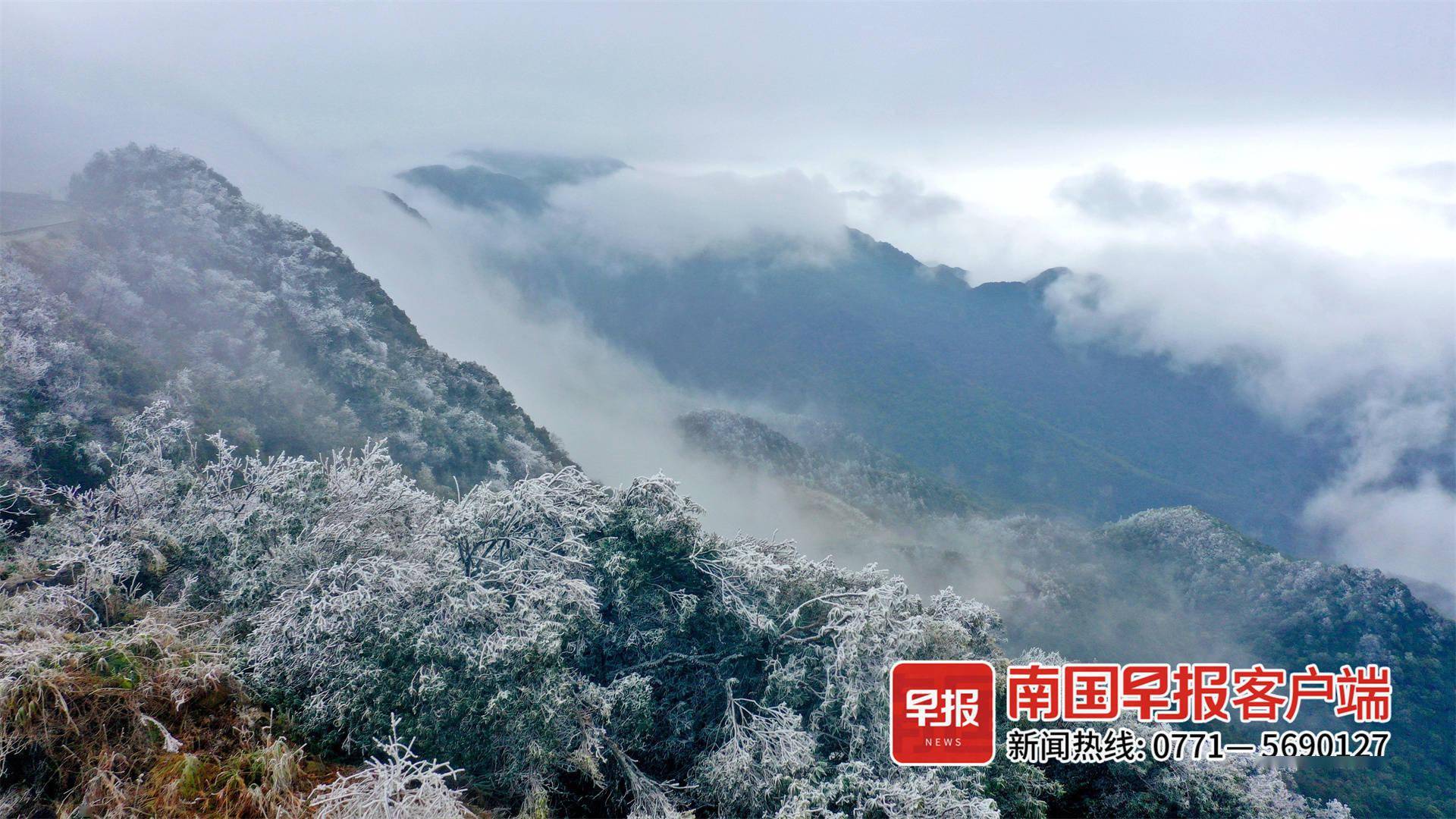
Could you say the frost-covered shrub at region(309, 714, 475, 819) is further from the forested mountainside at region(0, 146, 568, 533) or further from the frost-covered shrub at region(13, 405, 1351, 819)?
the forested mountainside at region(0, 146, 568, 533)

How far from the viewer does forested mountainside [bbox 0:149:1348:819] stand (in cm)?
888

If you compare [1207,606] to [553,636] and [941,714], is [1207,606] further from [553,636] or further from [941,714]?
[553,636]

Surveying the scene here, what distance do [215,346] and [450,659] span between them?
3204 centimetres

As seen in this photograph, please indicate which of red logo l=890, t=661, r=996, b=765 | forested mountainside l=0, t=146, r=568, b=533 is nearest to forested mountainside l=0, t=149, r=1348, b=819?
red logo l=890, t=661, r=996, b=765

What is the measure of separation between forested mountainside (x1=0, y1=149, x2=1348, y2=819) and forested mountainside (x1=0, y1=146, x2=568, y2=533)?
3.99 metres

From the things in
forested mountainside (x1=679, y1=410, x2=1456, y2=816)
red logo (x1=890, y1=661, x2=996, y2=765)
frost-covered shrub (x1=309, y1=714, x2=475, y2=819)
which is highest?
frost-covered shrub (x1=309, y1=714, x2=475, y2=819)

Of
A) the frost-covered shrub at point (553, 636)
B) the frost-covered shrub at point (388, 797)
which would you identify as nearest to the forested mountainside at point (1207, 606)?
the frost-covered shrub at point (553, 636)

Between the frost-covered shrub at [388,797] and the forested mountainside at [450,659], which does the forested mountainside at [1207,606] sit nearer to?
the forested mountainside at [450,659]

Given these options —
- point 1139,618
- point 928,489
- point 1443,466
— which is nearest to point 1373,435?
point 1443,466

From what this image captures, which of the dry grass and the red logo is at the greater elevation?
the dry grass

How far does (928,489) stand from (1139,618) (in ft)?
137

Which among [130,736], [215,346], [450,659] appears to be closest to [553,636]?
[450,659]

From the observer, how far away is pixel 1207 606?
8400cm

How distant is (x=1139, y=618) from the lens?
81.7 metres
